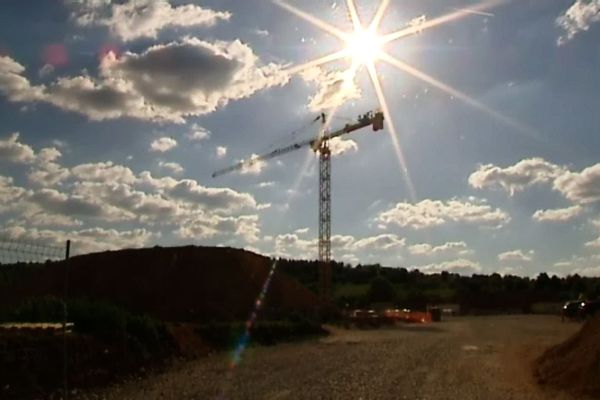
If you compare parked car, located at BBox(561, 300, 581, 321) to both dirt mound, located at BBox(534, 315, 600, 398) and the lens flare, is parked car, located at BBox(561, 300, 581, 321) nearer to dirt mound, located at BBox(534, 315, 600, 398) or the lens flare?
the lens flare

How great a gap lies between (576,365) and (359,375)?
20.1 feet

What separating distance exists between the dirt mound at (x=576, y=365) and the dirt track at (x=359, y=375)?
53cm

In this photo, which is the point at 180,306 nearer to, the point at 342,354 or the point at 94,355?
the point at 342,354

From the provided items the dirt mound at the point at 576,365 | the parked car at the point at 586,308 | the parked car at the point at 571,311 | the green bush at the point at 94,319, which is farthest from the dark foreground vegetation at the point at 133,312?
the parked car at the point at 586,308

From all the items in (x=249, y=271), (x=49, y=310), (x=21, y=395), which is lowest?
(x=21, y=395)

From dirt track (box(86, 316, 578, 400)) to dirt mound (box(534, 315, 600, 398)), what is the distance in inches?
21.1

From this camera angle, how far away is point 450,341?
132 ft

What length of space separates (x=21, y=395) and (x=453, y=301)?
350ft

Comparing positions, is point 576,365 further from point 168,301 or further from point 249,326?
point 168,301

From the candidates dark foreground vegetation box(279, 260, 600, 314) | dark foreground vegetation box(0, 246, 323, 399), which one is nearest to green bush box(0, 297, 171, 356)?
dark foreground vegetation box(0, 246, 323, 399)

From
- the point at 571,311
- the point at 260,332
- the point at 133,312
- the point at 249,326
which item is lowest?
the point at 260,332

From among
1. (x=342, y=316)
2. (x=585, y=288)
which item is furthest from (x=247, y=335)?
(x=585, y=288)

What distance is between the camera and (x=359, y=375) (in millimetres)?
23422

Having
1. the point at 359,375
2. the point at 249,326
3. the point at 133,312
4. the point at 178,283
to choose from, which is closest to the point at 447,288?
the point at 178,283
